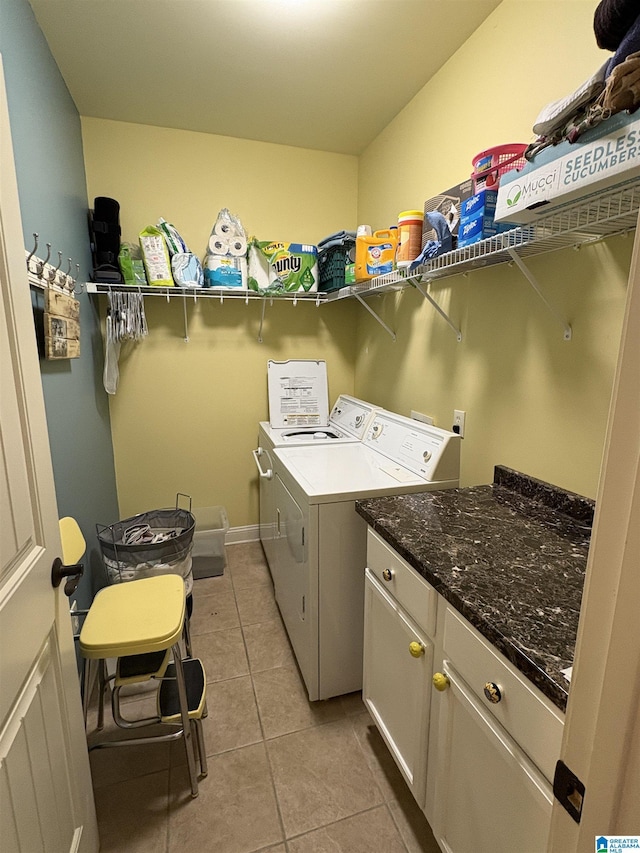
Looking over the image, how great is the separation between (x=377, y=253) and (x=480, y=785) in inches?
77.0

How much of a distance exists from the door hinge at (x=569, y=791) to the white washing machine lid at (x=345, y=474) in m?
1.04

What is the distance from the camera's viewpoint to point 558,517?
1271 mm

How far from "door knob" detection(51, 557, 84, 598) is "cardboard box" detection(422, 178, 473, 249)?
1506 mm

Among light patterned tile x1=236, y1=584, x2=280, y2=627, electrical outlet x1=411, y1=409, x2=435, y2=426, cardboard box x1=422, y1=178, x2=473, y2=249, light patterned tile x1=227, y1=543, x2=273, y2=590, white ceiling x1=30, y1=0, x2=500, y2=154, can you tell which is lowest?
light patterned tile x1=236, y1=584, x2=280, y2=627

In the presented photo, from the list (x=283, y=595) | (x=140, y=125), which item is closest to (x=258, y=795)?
(x=283, y=595)

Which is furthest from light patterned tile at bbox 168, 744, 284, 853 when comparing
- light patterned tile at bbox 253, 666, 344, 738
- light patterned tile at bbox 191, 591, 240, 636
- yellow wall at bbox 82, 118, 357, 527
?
yellow wall at bbox 82, 118, 357, 527

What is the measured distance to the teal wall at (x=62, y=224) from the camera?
1352 millimetres

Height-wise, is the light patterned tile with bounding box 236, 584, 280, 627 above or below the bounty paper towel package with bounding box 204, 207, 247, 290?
below

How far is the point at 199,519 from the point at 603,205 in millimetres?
2658

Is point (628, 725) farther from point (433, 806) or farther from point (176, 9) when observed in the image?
point (176, 9)

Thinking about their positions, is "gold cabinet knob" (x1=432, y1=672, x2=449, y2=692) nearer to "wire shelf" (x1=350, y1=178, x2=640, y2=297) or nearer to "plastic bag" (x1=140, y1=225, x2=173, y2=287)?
"wire shelf" (x1=350, y1=178, x2=640, y2=297)

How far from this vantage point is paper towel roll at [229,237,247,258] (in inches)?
95.7

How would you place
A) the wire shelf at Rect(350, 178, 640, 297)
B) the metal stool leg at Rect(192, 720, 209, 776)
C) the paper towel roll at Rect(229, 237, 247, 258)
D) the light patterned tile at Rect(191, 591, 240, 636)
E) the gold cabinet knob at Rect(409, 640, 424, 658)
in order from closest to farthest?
the wire shelf at Rect(350, 178, 640, 297), the gold cabinet knob at Rect(409, 640, 424, 658), the metal stool leg at Rect(192, 720, 209, 776), the light patterned tile at Rect(191, 591, 240, 636), the paper towel roll at Rect(229, 237, 247, 258)

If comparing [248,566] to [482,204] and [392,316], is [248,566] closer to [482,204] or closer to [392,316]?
[392,316]
